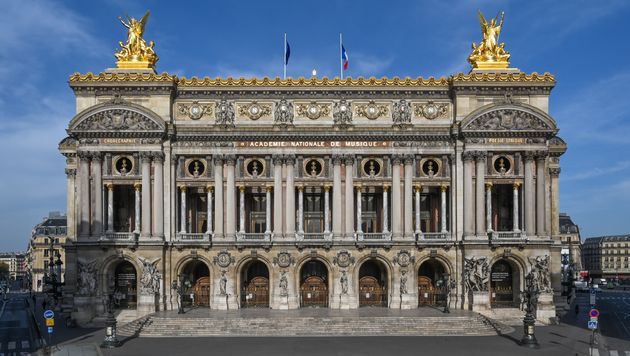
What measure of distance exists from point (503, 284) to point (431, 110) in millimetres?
19796

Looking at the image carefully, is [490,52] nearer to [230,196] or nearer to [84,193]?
[230,196]

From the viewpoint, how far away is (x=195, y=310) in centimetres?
7200

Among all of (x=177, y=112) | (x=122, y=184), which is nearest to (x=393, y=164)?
(x=177, y=112)

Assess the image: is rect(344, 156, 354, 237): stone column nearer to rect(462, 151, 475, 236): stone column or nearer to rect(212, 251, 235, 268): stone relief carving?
rect(462, 151, 475, 236): stone column

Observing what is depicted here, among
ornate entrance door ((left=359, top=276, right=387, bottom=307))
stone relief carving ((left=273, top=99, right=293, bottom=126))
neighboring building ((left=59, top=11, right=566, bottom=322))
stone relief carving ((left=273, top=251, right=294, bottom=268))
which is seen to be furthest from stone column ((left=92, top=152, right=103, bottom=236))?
ornate entrance door ((left=359, top=276, right=387, bottom=307))

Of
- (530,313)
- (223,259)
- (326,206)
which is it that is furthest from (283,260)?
(530,313)

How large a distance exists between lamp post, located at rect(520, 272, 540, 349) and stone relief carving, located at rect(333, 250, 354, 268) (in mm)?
17622

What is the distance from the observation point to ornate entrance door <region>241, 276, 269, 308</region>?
76.2 metres

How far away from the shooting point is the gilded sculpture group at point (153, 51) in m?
76.8

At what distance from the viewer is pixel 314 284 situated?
3019 inches

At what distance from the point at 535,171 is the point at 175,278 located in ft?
127

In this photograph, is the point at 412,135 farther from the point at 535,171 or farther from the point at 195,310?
the point at 195,310

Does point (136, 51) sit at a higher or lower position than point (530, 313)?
higher

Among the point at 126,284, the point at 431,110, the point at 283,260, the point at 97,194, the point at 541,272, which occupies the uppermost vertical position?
the point at 431,110
